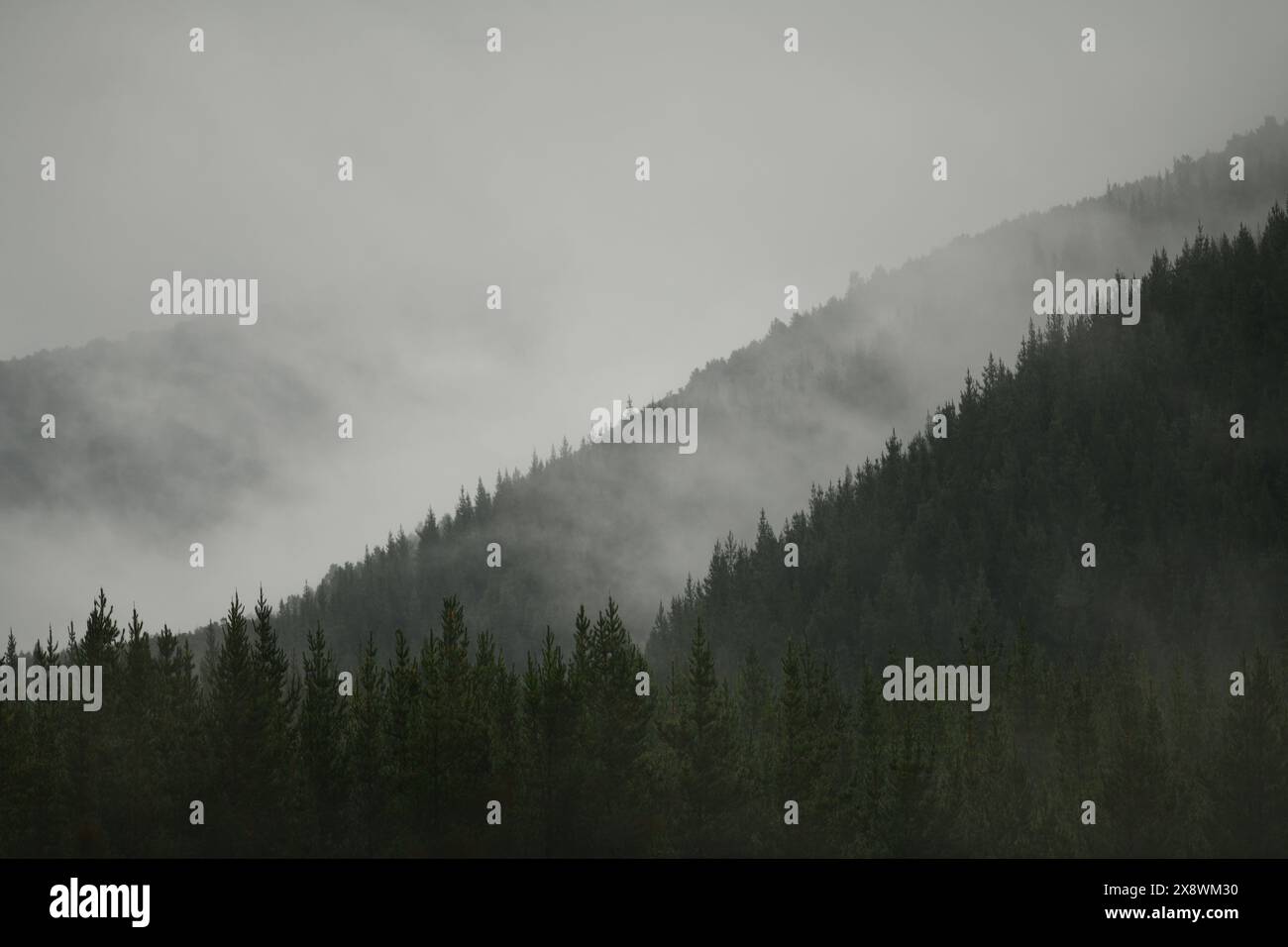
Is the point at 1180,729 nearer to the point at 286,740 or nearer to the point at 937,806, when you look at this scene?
the point at 937,806

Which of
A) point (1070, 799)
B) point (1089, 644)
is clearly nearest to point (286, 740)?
point (1070, 799)

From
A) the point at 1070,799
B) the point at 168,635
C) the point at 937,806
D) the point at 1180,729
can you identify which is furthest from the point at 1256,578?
the point at 168,635

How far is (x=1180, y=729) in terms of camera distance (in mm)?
104375

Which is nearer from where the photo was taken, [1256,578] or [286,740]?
[286,740]

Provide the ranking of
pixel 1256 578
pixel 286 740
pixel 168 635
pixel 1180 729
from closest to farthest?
pixel 286 740
pixel 168 635
pixel 1180 729
pixel 1256 578

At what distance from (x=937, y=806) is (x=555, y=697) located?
91.4 feet
